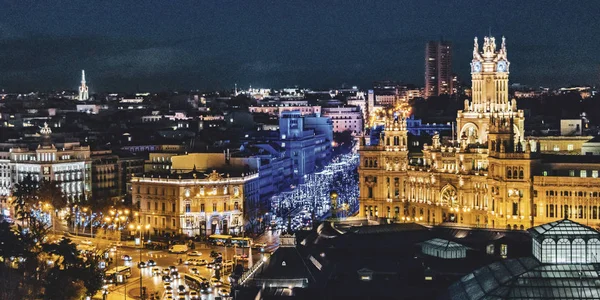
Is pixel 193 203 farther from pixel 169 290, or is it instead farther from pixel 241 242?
pixel 169 290

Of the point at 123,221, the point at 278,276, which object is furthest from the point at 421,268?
the point at 123,221

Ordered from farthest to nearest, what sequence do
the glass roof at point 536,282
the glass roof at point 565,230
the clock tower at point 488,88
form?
the clock tower at point 488,88 < the glass roof at point 565,230 < the glass roof at point 536,282

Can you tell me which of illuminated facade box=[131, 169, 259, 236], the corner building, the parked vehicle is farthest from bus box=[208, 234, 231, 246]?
the corner building

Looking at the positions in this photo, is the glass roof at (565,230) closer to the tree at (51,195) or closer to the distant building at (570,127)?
the distant building at (570,127)

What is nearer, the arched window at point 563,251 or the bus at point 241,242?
the arched window at point 563,251

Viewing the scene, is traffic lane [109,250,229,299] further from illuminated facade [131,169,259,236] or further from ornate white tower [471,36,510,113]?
ornate white tower [471,36,510,113]

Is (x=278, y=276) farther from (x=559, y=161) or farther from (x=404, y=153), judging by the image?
(x=404, y=153)

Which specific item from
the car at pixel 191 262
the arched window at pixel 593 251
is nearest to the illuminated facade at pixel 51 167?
the car at pixel 191 262

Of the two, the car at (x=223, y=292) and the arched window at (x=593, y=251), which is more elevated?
the arched window at (x=593, y=251)
